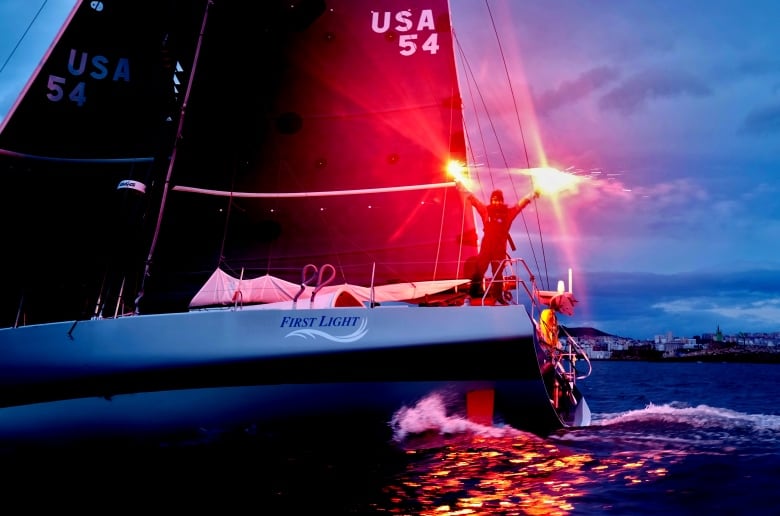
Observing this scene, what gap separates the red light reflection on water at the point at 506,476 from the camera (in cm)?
633

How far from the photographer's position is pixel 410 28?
12.6 m

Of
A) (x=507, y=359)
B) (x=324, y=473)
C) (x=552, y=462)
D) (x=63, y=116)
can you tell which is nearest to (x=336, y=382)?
(x=324, y=473)

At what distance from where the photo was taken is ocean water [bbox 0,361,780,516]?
643 centimetres

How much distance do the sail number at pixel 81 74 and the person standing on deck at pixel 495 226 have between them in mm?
6071

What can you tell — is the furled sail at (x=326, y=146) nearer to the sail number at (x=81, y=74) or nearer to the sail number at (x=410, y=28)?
the sail number at (x=410, y=28)

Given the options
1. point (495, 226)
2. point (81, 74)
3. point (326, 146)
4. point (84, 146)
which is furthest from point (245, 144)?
point (495, 226)

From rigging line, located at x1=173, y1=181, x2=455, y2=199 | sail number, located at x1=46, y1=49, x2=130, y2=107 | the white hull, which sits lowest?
the white hull

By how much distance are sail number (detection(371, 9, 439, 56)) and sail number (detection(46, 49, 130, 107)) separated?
4.29 m

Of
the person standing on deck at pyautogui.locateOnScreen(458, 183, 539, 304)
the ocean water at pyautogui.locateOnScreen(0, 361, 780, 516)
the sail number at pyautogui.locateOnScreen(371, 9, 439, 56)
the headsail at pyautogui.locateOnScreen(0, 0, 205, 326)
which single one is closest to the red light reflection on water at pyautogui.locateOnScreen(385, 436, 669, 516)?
the ocean water at pyautogui.locateOnScreen(0, 361, 780, 516)

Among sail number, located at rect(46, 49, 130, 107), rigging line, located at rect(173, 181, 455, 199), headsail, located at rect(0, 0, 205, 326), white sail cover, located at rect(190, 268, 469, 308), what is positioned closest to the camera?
white sail cover, located at rect(190, 268, 469, 308)

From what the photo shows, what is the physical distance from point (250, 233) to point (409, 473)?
561 cm

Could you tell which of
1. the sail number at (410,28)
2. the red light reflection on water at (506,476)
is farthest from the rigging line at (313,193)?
the red light reflection on water at (506,476)

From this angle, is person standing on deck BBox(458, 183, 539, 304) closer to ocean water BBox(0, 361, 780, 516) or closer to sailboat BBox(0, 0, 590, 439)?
sailboat BBox(0, 0, 590, 439)

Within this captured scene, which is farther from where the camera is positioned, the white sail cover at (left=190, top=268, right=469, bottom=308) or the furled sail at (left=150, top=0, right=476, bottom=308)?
the furled sail at (left=150, top=0, right=476, bottom=308)
